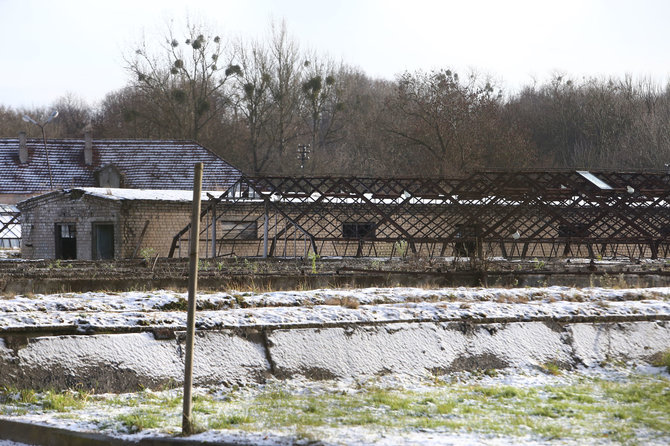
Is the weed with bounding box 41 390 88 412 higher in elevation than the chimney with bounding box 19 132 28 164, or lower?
lower

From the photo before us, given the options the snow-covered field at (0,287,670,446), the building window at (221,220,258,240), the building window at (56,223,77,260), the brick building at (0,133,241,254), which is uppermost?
the brick building at (0,133,241,254)

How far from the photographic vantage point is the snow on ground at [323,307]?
8.34 metres

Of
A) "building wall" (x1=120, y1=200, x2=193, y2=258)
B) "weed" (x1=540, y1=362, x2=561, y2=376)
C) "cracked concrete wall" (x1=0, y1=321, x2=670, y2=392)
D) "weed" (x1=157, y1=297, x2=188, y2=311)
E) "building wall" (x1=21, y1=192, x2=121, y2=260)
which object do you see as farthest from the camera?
"building wall" (x1=21, y1=192, x2=121, y2=260)

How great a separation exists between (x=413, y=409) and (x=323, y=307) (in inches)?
106

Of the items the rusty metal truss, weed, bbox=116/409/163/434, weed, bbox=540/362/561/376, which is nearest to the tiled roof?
the rusty metal truss

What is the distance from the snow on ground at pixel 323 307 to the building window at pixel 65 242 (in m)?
22.5

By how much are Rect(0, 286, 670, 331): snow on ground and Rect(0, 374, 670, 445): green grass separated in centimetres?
95

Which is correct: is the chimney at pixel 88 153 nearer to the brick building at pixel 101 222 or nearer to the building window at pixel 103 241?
the brick building at pixel 101 222

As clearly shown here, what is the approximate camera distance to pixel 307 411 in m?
6.74

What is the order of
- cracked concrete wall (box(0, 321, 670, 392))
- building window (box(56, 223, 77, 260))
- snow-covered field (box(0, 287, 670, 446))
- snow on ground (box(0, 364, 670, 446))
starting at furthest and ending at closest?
building window (box(56, 223, 77, 260))
cracked concrete wall (box(0, 321, 670, 392))
snow-covered field (box(0, 287, 670, 446))
snow on ground (box(0, 364, 670, 446))

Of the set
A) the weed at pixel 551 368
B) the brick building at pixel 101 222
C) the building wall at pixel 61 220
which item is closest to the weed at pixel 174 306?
the weed at pixel 551 368

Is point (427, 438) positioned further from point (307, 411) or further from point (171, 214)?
point (171, 214)

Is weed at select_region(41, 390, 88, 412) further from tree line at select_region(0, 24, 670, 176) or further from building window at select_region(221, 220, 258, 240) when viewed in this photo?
tree line at select_region(0, 24, 670, 176)

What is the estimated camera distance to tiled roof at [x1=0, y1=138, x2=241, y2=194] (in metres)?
45.6
